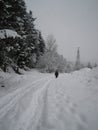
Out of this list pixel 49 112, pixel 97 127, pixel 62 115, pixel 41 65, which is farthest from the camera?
pixel 41 65

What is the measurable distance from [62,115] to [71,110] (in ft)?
1.72

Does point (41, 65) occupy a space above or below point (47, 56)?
below

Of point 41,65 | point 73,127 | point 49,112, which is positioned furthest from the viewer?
point 41,65

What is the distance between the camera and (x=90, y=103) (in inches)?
183

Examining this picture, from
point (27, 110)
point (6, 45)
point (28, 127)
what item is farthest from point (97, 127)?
point (6, 45)

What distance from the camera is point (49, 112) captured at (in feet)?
16.2

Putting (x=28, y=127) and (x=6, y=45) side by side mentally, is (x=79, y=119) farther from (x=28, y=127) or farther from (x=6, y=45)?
(x=6, y=45)

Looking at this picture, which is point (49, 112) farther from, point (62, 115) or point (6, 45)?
point (6, 45)

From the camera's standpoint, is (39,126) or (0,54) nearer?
(39,126)

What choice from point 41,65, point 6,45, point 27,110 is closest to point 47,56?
point 41,65

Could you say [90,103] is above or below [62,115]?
above

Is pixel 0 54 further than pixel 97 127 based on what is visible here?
Yes

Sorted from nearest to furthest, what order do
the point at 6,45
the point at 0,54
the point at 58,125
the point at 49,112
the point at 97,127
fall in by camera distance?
the point at 97,127
the point at 58,125
the point at 49,112
the point at 0,54
the point at 6,45

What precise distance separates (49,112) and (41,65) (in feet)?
108
